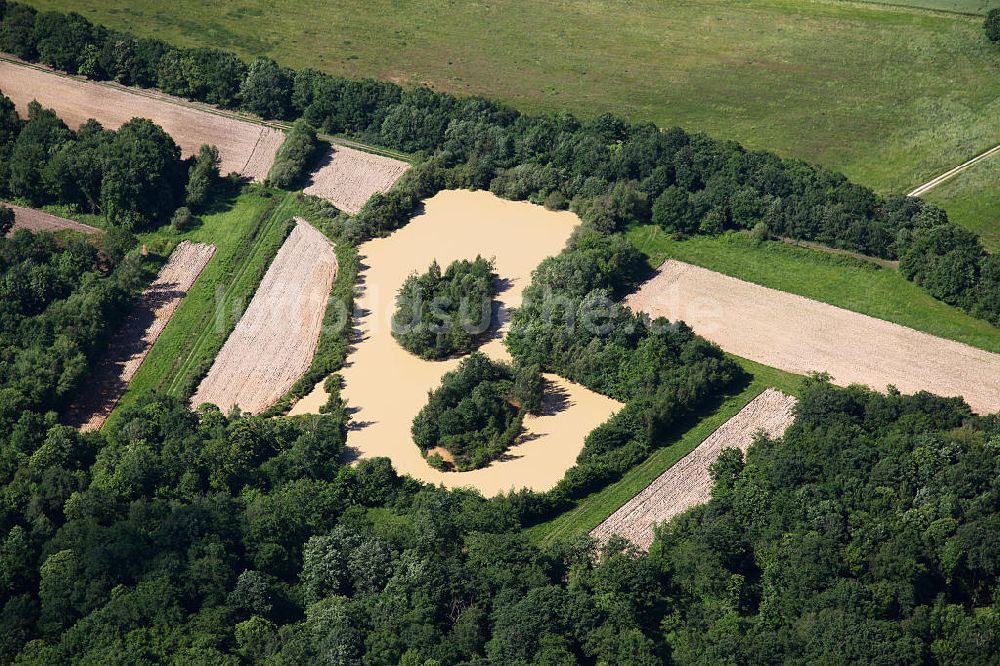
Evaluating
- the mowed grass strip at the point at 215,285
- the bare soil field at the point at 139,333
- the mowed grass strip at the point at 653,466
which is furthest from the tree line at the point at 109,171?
the mowed grass strip at the point at 653,466

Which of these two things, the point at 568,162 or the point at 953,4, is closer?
the point at 568,162

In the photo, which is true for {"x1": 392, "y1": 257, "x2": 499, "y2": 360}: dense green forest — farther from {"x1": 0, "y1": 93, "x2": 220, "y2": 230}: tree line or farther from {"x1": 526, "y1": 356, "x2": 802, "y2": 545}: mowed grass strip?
{"x1": 0, "y1": 93, "x2": 220, "y2": 230}: tree line

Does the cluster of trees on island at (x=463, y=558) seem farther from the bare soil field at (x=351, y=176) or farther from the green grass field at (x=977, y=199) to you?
the bare soil field at (x=351, y=176)

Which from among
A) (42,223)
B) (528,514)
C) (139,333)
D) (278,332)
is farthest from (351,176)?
(528,514)

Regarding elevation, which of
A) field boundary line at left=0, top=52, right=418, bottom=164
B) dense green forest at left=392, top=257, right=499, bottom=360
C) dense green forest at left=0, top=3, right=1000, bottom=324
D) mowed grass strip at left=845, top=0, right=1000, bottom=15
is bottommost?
dense green forest at left=392, top=257, right=499, bottom=360

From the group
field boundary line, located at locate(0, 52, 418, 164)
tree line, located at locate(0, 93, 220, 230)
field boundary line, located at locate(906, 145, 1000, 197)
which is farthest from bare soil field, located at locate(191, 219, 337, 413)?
field boundary line, located at locate(906, 145, 1000, 197)

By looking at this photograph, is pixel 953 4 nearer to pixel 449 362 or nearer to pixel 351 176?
pixel 351 176
